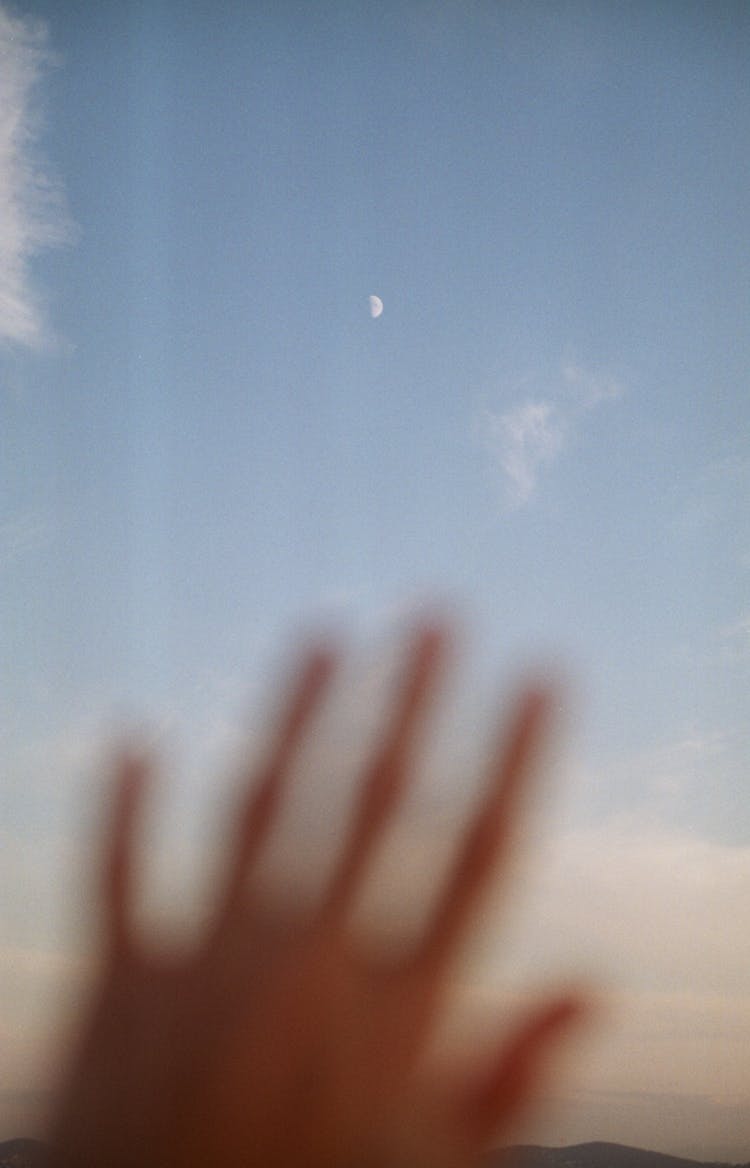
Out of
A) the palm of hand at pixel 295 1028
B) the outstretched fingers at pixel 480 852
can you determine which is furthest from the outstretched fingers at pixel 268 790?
the outstretched fingers at pixel 480 852

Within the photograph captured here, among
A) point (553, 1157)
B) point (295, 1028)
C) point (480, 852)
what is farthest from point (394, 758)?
point (553, 1157)

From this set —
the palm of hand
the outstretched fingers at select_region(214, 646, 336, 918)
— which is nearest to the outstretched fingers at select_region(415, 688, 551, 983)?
the palm of hand

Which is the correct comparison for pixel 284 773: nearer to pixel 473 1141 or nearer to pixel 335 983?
pixel 335 983

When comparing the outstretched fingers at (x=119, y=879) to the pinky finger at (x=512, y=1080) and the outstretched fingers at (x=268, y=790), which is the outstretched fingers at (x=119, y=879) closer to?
the outstretched fingers at (x=268, y=790)

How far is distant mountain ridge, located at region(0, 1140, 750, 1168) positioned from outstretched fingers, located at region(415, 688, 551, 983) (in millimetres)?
175

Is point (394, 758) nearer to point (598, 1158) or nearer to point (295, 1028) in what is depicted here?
point (295, 1028)

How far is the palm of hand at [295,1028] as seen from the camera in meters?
0.80

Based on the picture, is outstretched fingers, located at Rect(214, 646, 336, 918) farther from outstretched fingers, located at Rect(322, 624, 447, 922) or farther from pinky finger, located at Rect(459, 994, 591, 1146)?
pinky finger, located at Rect(459, 994, 591, 1146)

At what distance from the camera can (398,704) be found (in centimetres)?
85

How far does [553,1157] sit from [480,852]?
74cm

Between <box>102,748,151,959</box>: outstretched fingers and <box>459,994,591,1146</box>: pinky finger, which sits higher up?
<box>102,748,151,959</box>: outstretched fingers

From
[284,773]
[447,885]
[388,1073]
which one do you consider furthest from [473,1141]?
[284,773]

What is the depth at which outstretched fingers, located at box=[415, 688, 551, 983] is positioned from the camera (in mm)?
774

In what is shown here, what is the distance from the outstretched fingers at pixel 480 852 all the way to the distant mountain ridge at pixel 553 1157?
0.17 meters
